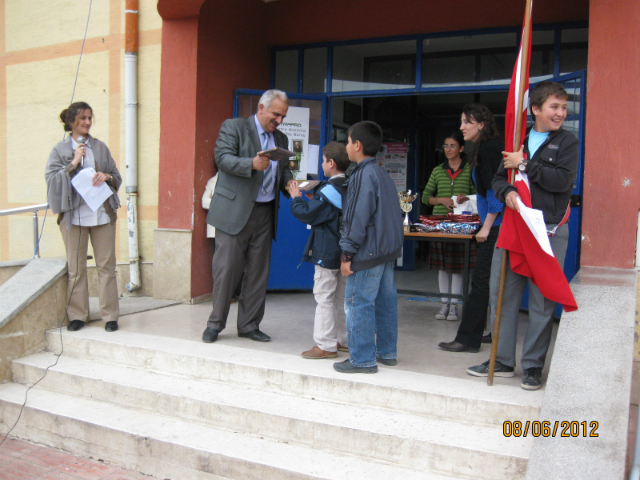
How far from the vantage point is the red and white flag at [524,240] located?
10.5 feet

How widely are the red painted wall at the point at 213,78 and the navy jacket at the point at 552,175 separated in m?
3.45

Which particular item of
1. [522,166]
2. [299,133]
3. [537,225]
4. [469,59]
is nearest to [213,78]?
[299,133]

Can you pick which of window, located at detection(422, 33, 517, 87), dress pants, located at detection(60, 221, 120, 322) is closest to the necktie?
dress pants, located at detection(60, 221, 120, 322)

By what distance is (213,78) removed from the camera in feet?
20.0

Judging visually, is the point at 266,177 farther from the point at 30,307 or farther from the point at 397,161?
the point at 397,161

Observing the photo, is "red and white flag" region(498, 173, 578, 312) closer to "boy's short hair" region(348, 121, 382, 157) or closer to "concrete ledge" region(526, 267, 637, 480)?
"concrete ledge" region(526, 267, 637, 480)

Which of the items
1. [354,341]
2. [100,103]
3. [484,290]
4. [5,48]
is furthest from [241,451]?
[5,48]

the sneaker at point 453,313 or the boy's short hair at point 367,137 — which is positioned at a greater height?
the boy's short hair at point 367,137

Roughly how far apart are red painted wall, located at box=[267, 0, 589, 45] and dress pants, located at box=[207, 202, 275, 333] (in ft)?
A: 9.20

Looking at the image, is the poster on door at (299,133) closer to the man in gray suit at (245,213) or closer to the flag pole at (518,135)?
the man in gray suit at (245,213)

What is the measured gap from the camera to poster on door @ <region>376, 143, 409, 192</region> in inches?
355

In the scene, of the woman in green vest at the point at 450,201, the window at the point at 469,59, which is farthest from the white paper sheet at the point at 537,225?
the window at the point at 469,59

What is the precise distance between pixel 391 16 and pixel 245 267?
3341 millimetres

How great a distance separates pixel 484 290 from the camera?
13.8 feet
